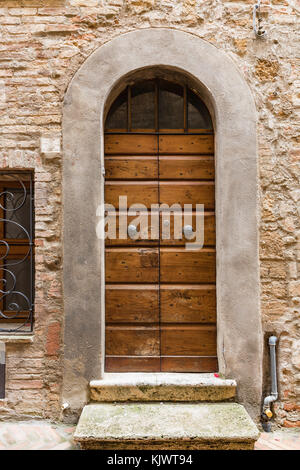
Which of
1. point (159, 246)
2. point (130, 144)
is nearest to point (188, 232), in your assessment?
point (159, 246)

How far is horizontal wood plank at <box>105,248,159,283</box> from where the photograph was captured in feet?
10.0

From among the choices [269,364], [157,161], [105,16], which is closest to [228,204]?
[157,161]

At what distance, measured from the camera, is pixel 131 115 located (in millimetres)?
3143

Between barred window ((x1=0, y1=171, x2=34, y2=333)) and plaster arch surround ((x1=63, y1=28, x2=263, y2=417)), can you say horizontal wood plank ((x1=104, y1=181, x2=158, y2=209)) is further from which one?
barred window ((x1=0, y1=171, x2=34, y2=333))

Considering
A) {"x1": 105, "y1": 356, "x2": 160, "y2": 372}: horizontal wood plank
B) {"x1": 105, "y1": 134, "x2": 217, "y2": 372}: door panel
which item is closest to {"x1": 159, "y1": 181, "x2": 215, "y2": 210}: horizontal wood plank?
{"x1": 105, "y1": 134, "x2": 217, "y2": 372}: door panel

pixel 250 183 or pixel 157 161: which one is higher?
pixel 157 161

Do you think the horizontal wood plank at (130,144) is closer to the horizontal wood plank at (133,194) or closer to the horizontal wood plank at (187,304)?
the horizontal wood plank at (133,194)

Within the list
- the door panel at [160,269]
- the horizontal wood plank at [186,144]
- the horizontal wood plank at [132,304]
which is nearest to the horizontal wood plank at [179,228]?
Answer: the door panel at [160,269]

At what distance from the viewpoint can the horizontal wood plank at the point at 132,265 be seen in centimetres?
305

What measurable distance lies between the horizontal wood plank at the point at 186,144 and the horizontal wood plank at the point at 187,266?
3.02 feet

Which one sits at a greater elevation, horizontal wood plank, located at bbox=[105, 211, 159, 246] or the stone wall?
the stone wall

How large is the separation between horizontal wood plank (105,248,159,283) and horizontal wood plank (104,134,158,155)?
3.00 feet

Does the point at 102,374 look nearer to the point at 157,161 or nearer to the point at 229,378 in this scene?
the point at 229,378

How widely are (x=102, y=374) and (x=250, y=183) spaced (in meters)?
2.09
